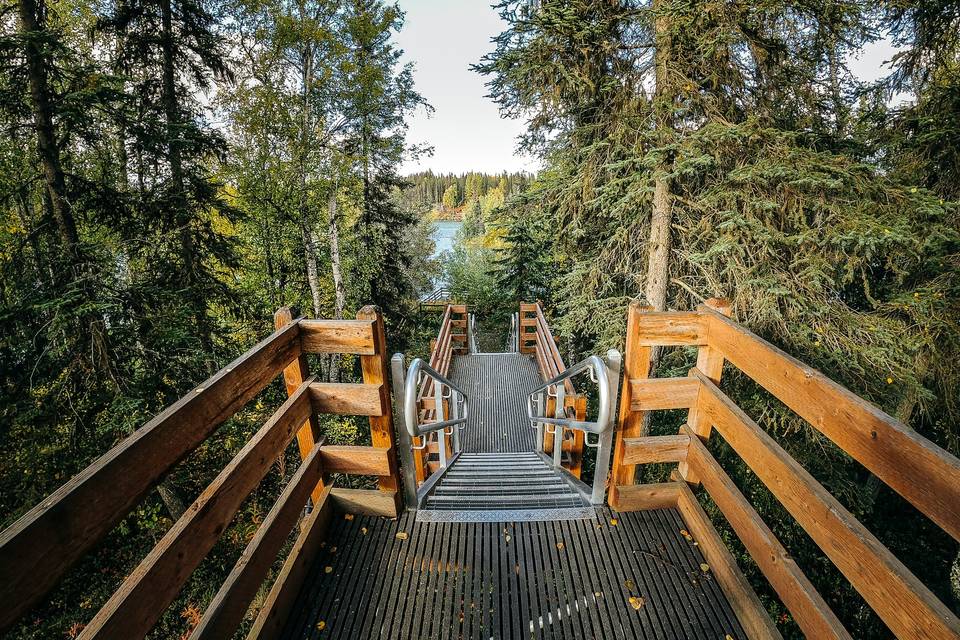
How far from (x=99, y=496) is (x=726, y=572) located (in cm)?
267

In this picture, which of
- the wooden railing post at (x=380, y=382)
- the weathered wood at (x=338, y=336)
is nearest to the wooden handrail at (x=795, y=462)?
the wooden railing post at (x=380, y=382)

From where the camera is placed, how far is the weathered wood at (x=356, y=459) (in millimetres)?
2393

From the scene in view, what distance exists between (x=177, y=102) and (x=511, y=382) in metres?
8.96

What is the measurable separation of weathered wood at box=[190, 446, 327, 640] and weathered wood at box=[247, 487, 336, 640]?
90 mm

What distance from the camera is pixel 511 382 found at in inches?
337

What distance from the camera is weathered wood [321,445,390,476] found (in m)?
2.39

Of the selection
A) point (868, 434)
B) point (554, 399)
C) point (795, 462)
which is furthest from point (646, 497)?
point (554, 399)

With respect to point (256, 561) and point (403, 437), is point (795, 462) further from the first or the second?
point (256, 561)

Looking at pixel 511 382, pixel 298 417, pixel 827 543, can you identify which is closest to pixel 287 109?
pixel 511 382

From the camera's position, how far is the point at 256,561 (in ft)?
5.73

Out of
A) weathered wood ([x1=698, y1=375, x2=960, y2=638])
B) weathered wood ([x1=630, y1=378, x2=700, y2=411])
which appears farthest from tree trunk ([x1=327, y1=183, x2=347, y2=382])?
weathered wood ([x1=698, y1=375, x2=960, y2=638])

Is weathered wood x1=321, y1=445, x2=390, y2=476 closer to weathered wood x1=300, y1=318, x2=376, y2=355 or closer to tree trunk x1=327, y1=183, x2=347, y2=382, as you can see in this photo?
weathered wood x1=300, y1=318, x2=376, y2=355

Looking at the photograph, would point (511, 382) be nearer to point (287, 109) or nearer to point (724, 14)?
point (724, 14)

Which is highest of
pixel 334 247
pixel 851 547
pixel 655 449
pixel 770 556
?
pixel 334 247
